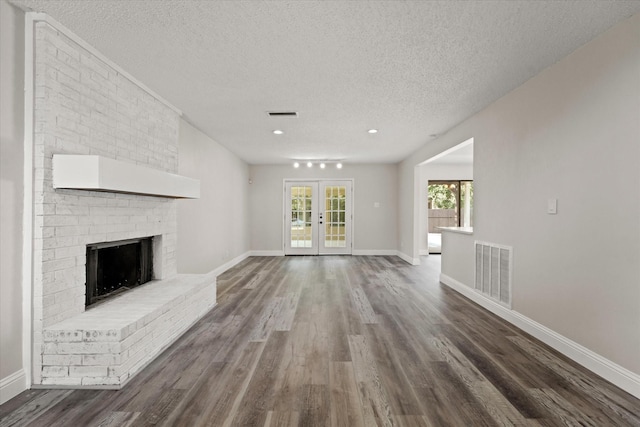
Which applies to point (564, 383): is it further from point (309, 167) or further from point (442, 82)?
point (309, 167)

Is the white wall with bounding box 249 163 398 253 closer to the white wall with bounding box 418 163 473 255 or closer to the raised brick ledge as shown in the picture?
the white wall with bounding box 418 163 473 255

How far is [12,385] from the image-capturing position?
6.37 feet

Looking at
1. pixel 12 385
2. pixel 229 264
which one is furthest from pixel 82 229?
pixel 229 264

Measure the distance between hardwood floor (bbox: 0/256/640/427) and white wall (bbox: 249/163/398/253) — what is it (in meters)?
4.71

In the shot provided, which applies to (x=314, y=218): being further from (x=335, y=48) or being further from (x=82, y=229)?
(x=82, y=229)

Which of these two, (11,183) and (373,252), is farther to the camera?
(373,252)

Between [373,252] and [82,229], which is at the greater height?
[82,229]

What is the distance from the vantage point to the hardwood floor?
178 centimetres

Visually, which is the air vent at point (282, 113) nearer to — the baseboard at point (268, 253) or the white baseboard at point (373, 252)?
the baseboard at point (268, 253)

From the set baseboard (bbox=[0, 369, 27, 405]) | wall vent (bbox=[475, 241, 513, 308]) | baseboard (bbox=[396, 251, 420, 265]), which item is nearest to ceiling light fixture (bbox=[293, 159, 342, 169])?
baseboard (bbox=[396, 251, 420, 265])

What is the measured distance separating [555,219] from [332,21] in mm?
2427

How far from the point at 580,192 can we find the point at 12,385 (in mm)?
4099

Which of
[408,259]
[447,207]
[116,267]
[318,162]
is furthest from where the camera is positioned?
[447,207]

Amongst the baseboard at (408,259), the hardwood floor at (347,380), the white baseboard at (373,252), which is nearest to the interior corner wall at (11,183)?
the hardwood floor at (347,380)
